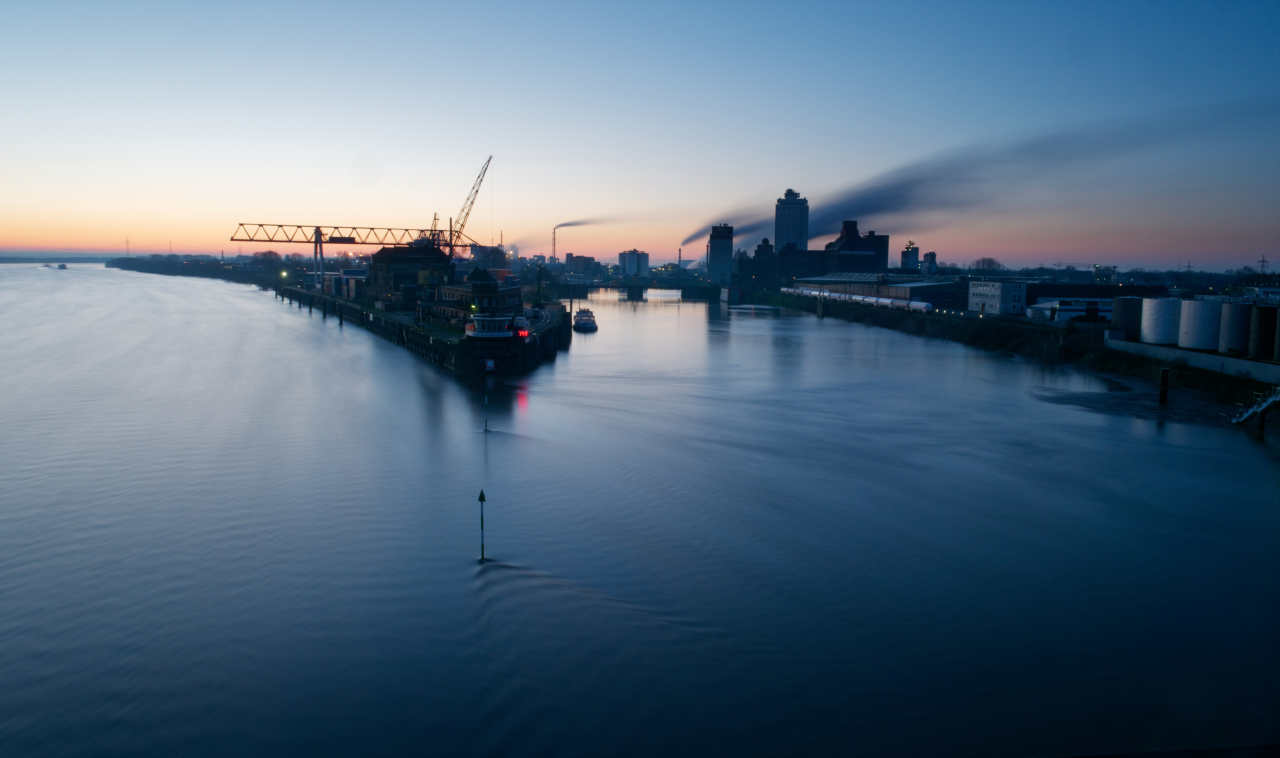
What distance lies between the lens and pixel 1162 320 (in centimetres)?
2061

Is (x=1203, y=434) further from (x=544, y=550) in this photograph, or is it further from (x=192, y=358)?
(x=192, y=358)

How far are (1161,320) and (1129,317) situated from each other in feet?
8.40

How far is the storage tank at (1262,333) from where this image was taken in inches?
659

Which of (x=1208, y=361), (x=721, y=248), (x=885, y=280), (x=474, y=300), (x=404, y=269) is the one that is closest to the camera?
(x=1208, y=361)

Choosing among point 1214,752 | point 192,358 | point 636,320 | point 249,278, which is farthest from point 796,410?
point 249,278

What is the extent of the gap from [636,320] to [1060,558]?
37.4 metres

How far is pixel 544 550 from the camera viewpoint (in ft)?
25.7

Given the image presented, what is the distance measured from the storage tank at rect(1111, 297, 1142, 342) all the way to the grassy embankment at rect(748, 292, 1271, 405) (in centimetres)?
75

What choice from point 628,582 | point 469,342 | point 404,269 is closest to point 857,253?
point 404,269

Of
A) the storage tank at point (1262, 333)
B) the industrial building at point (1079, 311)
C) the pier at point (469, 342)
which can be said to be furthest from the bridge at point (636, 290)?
the storage tank at point (1262, 333)

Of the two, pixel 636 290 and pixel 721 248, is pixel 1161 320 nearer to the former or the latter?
pixel 636 290

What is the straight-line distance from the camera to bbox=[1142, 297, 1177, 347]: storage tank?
20.4 metres

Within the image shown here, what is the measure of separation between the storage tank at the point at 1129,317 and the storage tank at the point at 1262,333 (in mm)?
5092

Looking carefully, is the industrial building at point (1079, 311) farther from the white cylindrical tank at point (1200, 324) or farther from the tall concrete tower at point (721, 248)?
the tall concrete tower at point (721, 248)
